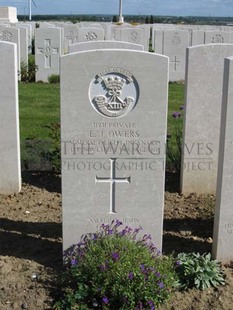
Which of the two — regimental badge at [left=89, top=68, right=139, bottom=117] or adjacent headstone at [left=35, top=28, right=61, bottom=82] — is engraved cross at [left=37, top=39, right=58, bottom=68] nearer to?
adjacent headstone at [left=35, top=28, right=61, bottom=82]

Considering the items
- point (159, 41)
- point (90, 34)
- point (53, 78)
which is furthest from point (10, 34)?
point (159, 41)

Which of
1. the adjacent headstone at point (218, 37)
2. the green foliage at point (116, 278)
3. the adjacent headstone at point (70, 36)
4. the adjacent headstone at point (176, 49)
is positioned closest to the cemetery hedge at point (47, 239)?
the green foliage at point (116, 278)

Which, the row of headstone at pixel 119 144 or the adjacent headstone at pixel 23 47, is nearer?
the row of headstone at pixel 119 144

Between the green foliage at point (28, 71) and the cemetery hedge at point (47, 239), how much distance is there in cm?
841

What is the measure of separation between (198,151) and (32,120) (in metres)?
4.45

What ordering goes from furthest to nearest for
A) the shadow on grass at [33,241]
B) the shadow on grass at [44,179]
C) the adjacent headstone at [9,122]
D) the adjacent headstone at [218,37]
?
the adjacent headstone at [218,37] → the shadow on grass at [44,179] → the adjacent headstone at [9,122] → the shadow on grass at [33,241]

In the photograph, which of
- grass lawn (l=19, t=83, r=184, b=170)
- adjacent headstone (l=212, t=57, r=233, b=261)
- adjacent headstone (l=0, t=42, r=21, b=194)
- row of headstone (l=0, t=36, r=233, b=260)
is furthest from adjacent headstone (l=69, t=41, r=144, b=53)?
adjacent headstone (l=212, t=57, r=233, b=261)

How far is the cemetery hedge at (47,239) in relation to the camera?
3.99 meters

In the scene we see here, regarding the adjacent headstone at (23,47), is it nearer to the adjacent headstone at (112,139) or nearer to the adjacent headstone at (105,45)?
the adjacent headstone at (105,45)

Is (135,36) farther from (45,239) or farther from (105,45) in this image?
(45,239)

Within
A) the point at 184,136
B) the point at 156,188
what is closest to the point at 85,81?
the point at 156,188

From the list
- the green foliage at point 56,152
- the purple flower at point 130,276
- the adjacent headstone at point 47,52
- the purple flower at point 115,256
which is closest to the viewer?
the purple flower at point 130,276

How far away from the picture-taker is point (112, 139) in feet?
13.7

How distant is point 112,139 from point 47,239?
1273mm
